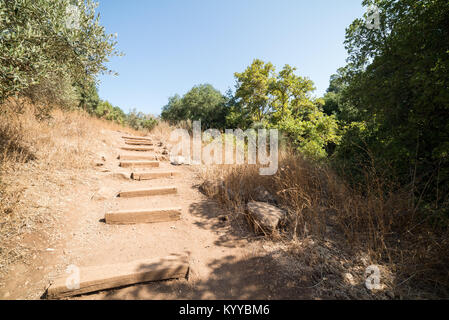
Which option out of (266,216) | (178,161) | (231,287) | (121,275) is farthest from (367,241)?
(178,161)

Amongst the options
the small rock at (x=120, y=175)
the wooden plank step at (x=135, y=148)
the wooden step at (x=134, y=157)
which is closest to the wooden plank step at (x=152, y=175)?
the small rock at (x=120, y=175)

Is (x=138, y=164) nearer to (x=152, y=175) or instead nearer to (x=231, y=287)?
(x=152, y=175)

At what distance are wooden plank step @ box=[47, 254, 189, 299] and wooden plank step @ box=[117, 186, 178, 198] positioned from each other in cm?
174

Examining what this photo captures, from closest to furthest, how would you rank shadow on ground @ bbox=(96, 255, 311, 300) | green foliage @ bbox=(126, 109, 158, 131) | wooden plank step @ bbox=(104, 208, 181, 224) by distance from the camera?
shadow on ground @ bbox=(96, 255, 311, 300), wooden plank step @ bbox=(104, 208, 181, 224), green foliage @ bbox=(126, 109, 158, 131)

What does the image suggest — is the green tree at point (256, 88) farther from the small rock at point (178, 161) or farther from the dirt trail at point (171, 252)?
the dirt trail at point (171, 252)

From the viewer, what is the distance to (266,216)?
7.84 feet

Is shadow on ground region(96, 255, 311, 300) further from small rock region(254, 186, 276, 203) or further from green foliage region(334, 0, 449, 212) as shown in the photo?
green foliage region(334, 0, 449, 212)

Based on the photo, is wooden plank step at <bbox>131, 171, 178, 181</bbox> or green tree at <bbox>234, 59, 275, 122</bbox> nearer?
wooden plank step at <bbox>131, 171, 178, 181</bbox>

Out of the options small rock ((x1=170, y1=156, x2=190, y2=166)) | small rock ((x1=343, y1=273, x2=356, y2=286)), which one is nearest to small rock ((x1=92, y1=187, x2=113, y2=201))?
small rock ((x1=170, y1=156, x2=190, y2=166))

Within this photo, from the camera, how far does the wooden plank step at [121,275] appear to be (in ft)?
4.62

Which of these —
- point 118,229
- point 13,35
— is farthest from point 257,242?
point 13,35

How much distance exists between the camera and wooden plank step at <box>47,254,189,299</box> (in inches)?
55.4

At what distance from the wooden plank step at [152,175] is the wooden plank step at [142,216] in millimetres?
1654

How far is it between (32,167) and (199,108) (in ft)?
40.0
